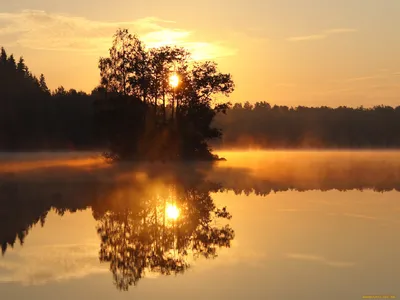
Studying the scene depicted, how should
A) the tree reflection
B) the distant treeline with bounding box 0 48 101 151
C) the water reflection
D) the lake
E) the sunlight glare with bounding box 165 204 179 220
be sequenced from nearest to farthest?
the lake → the tree reflection → the water reflection → the sunlight glare with bounding box 165 204 179 220 → the distant treeline with bounding box 0 48 101 151

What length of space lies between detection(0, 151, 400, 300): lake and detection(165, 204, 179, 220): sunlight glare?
43mm

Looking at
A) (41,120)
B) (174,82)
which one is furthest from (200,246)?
(41,120)

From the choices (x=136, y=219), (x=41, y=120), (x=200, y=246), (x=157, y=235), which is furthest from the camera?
(x=41, y=120)

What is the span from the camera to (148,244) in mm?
15445

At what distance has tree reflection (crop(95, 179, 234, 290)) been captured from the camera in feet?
42.9

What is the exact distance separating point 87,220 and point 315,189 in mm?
15804

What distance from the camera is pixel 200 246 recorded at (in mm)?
15438

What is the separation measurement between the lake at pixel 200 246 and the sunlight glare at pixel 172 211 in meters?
Answer: 0.04

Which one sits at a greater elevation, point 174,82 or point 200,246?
point 174,82

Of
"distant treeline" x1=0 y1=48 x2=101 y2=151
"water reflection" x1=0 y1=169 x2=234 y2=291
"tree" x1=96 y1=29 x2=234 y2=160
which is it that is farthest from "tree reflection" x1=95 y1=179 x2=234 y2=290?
"distant treeline" x1=0 y1=48 x2=101 y2=151

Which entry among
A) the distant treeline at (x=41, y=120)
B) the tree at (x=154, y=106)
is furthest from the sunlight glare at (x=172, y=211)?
the distant treeline at (x=41, y=120)

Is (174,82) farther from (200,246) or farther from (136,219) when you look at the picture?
(200,246)

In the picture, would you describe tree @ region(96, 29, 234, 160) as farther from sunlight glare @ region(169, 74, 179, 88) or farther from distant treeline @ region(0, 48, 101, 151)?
distant treeline @ region(0, 48, 101, 151)

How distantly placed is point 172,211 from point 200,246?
7.06 meters
